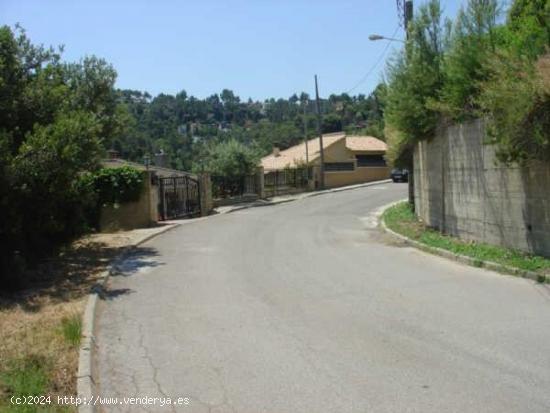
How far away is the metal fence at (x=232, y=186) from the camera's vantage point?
35688mm

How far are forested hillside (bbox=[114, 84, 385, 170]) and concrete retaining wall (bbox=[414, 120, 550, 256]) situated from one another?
5128 cm

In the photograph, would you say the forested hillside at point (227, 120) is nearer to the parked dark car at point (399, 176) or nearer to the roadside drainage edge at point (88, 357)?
the parked dark car at point (399, 176)

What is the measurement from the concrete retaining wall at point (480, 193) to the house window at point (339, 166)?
113ft

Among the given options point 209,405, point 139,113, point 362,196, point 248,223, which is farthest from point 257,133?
point 209,405

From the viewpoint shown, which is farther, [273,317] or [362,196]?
[362,196]

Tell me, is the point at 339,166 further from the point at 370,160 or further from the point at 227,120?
the point at 227,120

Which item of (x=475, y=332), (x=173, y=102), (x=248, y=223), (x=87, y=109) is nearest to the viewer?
(x=475, y=332)

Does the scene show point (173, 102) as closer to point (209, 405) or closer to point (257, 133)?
point (257, 133)

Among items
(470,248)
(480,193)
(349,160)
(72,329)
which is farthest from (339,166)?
(72,329)

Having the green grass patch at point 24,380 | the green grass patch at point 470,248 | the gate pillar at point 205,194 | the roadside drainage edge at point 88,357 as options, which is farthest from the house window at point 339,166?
the green grass patch at point 24,380

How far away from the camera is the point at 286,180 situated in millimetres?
44625

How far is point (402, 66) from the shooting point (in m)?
18.7

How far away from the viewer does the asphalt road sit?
18.3 feet

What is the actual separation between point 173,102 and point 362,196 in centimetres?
Result: 8459
